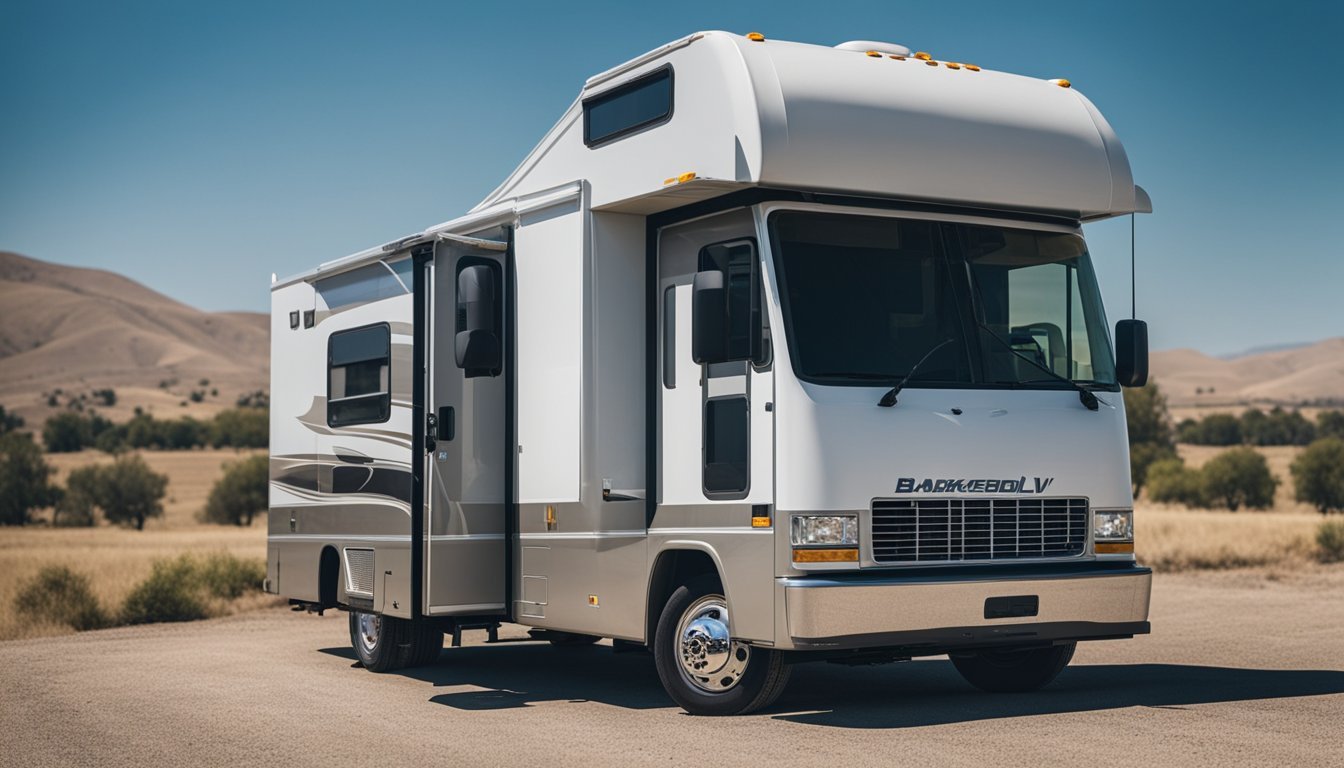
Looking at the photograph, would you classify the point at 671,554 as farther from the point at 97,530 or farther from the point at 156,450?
the point at 156,450

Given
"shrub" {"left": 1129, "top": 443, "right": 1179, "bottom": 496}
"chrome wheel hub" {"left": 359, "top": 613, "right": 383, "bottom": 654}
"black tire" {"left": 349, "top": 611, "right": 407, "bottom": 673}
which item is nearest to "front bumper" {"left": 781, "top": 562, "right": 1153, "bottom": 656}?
"black tire" {"left": 349, "top": 611, "right": 407, "bottom": 673}

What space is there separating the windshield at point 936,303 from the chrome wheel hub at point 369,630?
5.45 meters

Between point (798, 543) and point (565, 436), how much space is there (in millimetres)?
2204

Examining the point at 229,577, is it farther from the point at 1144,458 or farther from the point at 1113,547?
the point at 1144,458

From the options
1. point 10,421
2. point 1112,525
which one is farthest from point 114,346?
point 1112,525

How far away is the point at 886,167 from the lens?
956cm

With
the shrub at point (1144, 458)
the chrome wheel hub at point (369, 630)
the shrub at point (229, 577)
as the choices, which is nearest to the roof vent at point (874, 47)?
the chrome wheel hub at point (369, 630)

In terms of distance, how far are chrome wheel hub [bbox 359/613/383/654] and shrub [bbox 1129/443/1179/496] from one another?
41751mm

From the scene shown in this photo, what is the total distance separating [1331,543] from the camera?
26625mm

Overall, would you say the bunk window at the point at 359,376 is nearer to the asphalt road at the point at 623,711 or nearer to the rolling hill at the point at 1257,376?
the asphalt road at the point at 623,711

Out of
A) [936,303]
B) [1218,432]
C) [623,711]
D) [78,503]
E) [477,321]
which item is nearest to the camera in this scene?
[936,303]

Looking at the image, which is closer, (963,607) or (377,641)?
(963,607)

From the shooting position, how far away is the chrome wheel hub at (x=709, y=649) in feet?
31.6

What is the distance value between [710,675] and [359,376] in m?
4.66
